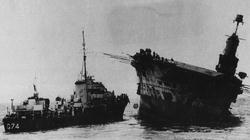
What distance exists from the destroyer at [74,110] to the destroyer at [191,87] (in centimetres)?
498

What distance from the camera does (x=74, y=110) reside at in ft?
154

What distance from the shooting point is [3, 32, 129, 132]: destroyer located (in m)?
42.9

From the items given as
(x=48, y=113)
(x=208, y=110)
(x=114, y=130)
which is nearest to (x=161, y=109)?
(x=208, y=110)

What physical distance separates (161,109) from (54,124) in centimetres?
1117

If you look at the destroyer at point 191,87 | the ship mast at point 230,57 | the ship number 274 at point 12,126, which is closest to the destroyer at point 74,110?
the ship number 274 at point 12,126

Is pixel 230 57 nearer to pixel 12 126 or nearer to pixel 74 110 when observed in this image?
pixel 74 110

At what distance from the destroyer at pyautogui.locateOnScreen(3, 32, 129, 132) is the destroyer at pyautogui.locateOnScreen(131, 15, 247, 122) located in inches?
196

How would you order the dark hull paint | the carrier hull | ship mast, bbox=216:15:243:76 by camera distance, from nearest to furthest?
1. the carrier hull
2. the dark hull paint
3. ship mast, bbox=216:15:243:76

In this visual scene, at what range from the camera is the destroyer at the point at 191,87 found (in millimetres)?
41562

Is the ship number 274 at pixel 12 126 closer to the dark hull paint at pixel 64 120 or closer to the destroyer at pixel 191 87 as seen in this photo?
the dark hull paint at pixel 64 120

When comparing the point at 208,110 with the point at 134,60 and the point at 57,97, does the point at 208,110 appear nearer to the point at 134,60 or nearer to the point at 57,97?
the point at 134,60

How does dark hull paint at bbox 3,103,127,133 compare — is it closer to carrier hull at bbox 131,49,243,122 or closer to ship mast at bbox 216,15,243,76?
carrier hull at bbox 131,49,243,122

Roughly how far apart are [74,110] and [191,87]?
13.0 m

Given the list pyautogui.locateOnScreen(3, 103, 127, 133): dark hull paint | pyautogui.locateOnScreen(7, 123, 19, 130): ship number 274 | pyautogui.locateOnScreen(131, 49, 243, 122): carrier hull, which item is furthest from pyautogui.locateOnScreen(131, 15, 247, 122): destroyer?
→ pyautogui.locateOnScreen(7, 123, 19, 130): ship number 274
